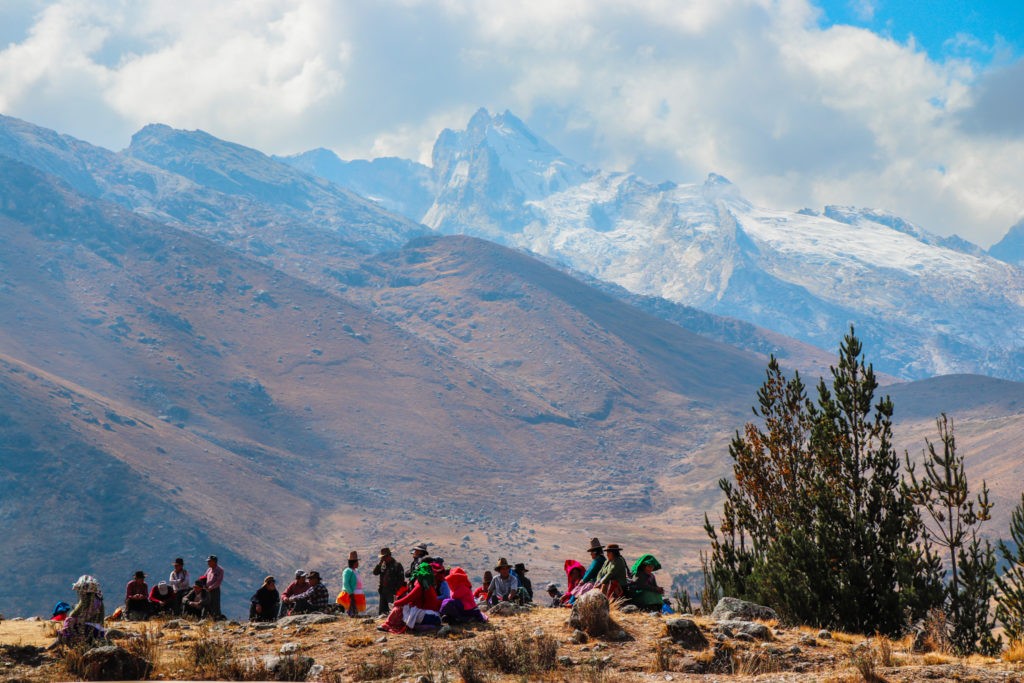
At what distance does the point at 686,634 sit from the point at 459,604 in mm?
4090

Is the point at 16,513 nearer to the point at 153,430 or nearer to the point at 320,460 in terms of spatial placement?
the point at 153,430

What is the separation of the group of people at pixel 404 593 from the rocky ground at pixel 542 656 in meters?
0.54

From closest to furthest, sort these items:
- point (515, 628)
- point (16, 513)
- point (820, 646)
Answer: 1. point (820, 646)
2. point (515, 628)
3. point (16, 513)

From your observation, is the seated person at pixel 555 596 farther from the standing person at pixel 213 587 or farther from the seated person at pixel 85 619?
the seated person at pixel 85 619

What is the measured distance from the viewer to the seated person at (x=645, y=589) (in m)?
19.0

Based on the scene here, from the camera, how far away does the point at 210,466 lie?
156 m

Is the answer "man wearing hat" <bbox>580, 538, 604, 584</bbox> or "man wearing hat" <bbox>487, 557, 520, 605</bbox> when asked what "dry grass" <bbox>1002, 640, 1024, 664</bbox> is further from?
"man wearing hat" <bbox>487, 557, 520, 605</bbox>

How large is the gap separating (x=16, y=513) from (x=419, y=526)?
57474mm

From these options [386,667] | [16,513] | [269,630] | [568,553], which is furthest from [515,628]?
[568,553]

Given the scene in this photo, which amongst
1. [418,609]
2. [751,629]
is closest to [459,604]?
[418,609]

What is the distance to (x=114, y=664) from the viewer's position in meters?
13.5

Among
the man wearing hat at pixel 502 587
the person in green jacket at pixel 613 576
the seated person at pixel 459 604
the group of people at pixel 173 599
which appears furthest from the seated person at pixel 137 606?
the person in green jacket at pixel 613 576

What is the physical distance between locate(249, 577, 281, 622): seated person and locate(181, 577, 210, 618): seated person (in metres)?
1.12

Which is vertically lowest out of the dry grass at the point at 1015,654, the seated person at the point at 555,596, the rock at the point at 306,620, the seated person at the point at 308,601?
the dry grass at the point at 1015,654
